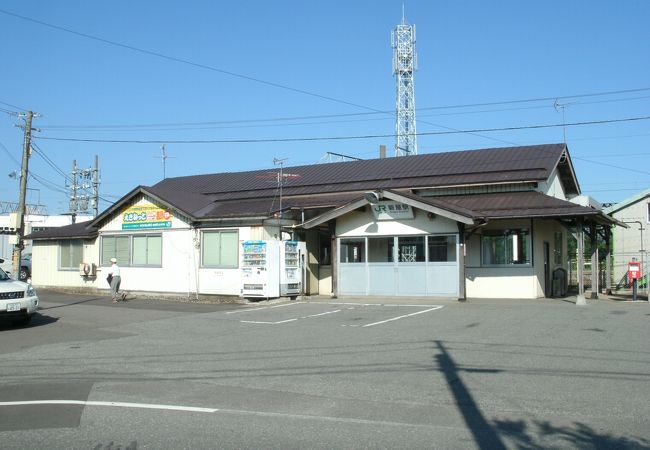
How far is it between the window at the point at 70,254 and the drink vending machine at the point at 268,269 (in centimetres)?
968

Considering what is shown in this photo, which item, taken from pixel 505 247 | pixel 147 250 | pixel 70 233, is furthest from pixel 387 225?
pixel 70 233

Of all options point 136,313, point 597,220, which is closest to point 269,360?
point 136,313

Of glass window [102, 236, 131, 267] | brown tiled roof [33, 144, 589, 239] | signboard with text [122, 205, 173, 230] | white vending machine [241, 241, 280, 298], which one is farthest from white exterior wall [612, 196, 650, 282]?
glass window [102, 236, 131, 267]

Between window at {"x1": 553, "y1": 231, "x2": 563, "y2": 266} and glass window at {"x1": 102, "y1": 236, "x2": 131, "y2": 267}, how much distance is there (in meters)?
17.3

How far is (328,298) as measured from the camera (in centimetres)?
2309

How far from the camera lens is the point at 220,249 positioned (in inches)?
917

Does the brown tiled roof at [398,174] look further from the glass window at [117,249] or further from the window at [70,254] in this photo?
the window at [70,254]

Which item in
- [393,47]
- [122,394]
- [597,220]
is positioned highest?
[393,47]

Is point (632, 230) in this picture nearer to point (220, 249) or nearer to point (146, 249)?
point (220, 249)

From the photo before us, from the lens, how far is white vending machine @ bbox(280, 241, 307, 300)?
22281 millimetres

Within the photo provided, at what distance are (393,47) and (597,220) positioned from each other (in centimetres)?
3053

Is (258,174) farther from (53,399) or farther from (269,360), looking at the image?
(53,399)

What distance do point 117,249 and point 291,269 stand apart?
8304 millimetres

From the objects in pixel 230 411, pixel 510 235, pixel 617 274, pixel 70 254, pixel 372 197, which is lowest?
pixel 230 411
